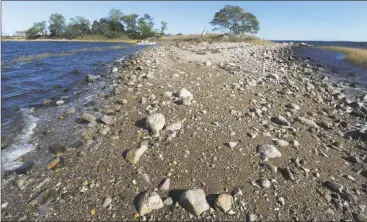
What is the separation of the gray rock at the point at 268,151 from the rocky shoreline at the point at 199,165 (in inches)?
0.9

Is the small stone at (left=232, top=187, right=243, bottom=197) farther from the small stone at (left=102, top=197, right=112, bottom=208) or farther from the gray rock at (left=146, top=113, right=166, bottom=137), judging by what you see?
the gray rock at (left=146, top=113, right=166, bottom=137)

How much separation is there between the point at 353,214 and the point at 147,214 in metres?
3.31

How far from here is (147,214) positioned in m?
3.13

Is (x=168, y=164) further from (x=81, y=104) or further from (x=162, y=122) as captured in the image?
(x=81, y=104)

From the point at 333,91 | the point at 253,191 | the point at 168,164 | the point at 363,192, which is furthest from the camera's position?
the point at 333,91

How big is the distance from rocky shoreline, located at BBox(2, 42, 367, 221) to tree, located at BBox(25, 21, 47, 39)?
369ft

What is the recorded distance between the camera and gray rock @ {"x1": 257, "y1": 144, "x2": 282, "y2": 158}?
4.54 metres

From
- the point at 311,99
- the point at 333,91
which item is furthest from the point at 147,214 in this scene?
the point at 333,91

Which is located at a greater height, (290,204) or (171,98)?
(171,98)

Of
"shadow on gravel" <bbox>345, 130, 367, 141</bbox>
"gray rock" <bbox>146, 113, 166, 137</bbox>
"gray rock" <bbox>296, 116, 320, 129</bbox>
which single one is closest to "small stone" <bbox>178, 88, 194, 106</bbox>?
"gray rock" <bbox>146, 113, 166, 137</bbox>

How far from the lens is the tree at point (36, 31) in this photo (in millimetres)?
92750

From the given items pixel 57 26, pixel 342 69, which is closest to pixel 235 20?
pixel 342 69

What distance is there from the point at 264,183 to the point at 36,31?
389ft

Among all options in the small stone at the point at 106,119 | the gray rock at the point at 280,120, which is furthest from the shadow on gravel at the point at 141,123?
the gray rock at the point at 280,120
